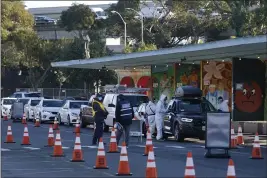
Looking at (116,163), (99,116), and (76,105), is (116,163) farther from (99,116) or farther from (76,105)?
(76,105)

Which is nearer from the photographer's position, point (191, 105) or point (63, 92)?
point (191, 105)

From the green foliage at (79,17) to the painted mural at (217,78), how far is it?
43321 mm

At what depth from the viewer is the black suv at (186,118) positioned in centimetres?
2477

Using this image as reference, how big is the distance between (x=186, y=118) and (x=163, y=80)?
59.2 ft

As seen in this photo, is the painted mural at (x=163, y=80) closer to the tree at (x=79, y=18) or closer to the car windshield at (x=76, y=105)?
the car windshield at (x=76, y=105)

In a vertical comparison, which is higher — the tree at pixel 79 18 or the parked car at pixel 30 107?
the tree at pixel 79 18

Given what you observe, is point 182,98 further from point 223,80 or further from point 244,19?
point 244,19

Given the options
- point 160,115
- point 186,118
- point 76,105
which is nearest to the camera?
point 186,118

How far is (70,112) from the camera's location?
38156mm

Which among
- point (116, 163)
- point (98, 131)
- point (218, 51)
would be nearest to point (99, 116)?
point (98, 131)

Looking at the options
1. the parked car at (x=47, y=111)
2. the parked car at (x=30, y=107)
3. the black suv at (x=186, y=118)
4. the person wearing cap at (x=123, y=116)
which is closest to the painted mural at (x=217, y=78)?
the parked car at (x=47, y=111)

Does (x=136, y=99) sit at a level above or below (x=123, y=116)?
above

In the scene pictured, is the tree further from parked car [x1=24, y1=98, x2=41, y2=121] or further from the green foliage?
parked car [x1=24, y1=98, x2=41, y2=121]

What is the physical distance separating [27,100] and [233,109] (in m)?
17.6
